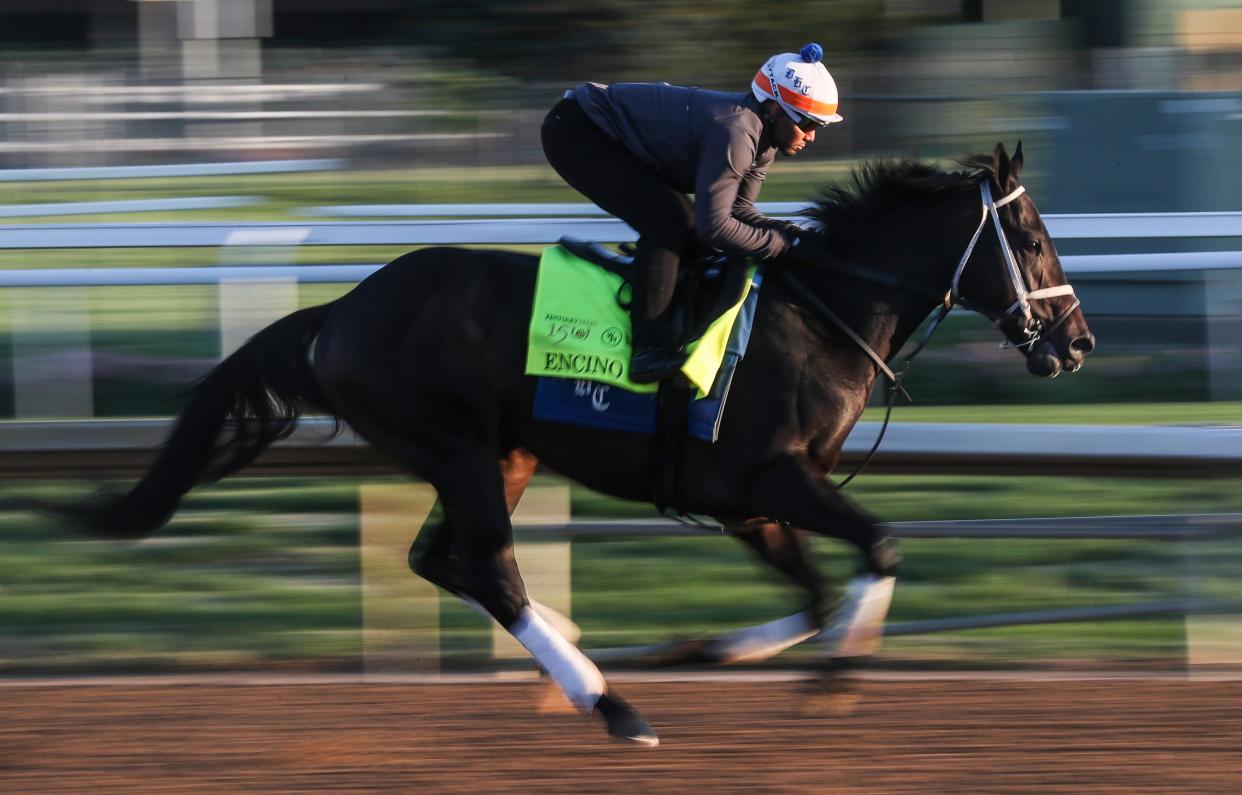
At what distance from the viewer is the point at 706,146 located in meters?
4.36

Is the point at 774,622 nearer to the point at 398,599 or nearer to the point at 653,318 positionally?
the point at 653,318

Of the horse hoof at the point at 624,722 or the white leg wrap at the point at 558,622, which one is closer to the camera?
the horse hoof at the point at 624,722

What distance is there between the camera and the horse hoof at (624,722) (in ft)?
14.2

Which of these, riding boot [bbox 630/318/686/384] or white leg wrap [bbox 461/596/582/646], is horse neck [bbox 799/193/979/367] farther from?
white leg wrap [bbox 461/596/582/646]

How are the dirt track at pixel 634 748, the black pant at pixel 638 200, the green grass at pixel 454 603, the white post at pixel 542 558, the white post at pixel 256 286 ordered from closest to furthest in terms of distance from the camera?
1. the dirt track at pixel 634 748
2. the black pant at pixel 638 200
3. the white post at pixel 542 558
4. the white post at pixel 256 286
5. the green grass at pixel 454 603

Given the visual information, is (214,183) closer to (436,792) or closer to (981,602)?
(981,602)

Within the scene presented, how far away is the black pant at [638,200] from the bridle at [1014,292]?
0.73 metres

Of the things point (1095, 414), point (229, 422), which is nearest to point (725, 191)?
point (229, 422)

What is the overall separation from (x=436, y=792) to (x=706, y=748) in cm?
75

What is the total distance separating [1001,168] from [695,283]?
861mm

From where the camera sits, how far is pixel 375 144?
14.4 metres

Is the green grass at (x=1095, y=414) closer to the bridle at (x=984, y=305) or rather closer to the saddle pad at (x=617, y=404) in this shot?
the bridle at (x=984, y=305)

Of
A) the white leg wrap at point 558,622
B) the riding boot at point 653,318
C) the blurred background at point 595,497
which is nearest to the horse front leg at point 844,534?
the riding boot at point 653,318

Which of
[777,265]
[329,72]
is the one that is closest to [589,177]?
[777,265]
